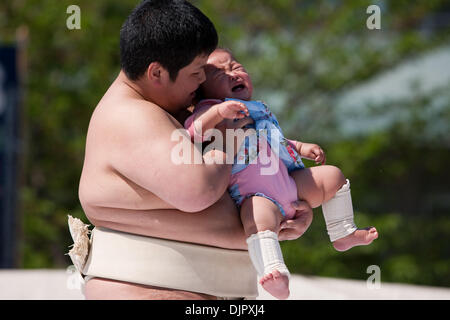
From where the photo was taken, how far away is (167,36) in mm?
1808

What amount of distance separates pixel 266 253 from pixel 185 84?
Result: 53cm

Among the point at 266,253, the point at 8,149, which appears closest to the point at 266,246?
the point at 266,253

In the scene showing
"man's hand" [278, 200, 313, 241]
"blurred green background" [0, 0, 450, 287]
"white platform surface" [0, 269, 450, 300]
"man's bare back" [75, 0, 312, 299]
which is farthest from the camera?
"blurred green background" [0, 0, 450, 287]

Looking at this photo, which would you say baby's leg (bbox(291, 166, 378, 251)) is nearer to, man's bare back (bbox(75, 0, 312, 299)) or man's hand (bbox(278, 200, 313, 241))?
man's hand (bbox(278, 200, 313, 241))

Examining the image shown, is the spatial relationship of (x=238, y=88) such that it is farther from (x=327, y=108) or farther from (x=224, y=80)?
(x=327, y=108)

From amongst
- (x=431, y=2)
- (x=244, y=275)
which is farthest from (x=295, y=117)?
(x=244, y=275)

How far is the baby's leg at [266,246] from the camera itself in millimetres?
1867

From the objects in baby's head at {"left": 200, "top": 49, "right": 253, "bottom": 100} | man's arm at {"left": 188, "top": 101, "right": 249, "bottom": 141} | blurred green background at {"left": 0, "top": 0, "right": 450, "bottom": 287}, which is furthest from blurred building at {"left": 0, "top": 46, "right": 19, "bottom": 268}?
man's arm at {"left": 188, "top": 101, "right": 249, "bottom": 141}

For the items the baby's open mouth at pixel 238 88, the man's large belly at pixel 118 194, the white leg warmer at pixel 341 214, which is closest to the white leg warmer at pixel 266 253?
the man's large belly at pixel 118 194

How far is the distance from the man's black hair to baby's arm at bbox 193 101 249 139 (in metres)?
0.14

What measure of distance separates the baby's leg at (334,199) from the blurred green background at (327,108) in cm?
554

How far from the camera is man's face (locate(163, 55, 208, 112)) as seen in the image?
6.10 ft

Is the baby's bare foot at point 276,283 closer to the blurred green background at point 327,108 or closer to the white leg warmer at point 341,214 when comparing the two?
the white leg warmer at point 341,214
